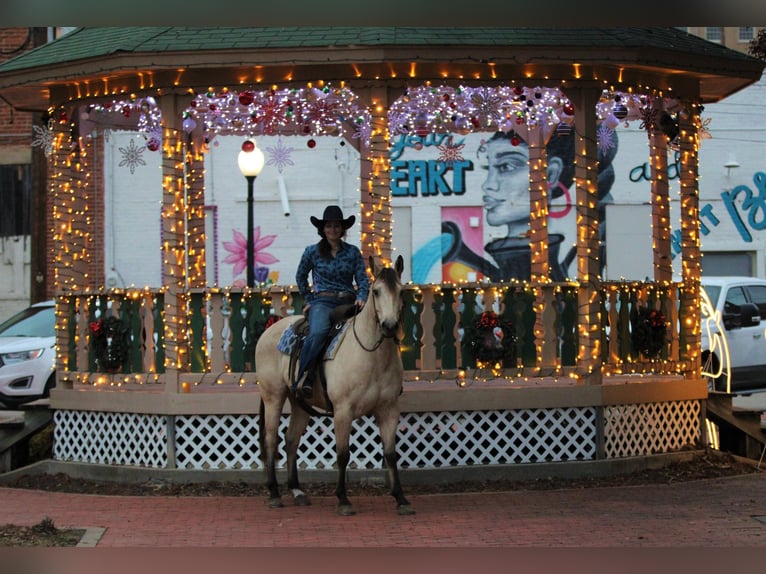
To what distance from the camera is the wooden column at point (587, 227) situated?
1360 centimetres

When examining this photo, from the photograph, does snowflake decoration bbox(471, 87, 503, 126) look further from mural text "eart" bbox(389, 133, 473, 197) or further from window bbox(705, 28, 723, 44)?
window bbox(705, 28, 723, 44)

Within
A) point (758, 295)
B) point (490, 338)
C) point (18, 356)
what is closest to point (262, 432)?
point (490, 338)

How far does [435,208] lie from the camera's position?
106 feet

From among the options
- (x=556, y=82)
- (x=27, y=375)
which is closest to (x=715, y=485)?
Result: (x=556, y=82)

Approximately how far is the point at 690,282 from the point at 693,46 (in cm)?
262

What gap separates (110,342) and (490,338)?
4058mm

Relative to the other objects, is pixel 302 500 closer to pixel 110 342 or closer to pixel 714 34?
pixel 110 342

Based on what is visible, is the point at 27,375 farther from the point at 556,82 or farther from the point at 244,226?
the point at 244,226

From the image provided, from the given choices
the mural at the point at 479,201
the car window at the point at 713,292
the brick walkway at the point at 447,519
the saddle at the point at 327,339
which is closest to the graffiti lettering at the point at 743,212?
the mural at the point at 479,201

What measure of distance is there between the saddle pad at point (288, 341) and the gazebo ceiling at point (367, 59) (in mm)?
2718

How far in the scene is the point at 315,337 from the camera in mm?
11508

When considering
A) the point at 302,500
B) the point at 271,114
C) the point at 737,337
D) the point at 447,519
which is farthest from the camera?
the point at 737,337

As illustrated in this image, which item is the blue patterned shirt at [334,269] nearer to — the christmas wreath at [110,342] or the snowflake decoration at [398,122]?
the christmas wreath at [110,342]

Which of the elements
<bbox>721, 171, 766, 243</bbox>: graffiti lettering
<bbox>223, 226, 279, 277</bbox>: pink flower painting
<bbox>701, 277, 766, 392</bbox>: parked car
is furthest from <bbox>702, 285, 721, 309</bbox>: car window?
<bbox>223, 226, 279, 277</bbox>: pink flower painting
